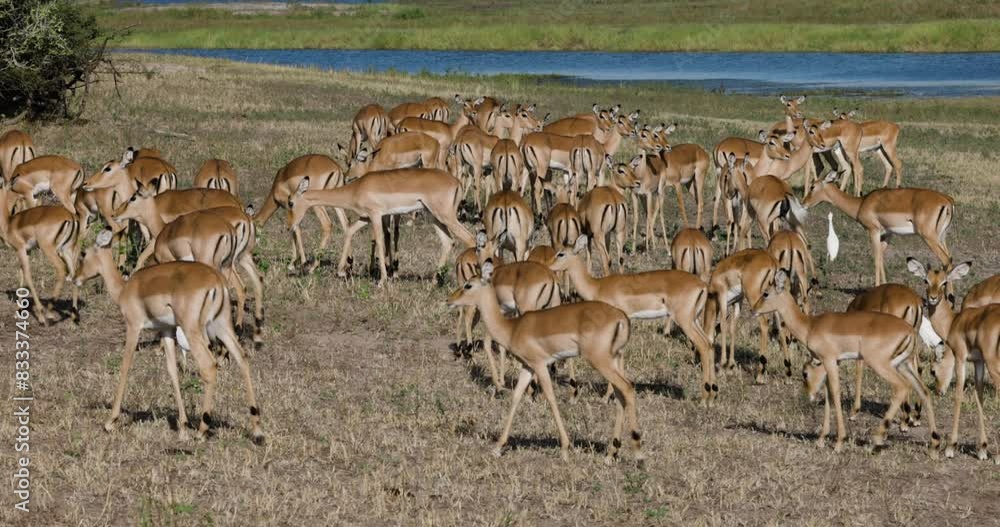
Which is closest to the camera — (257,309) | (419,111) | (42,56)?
(257,309)

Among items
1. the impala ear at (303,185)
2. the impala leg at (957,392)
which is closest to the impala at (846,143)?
the impala ear at (303,185)

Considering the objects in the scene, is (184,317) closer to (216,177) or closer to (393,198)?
(393,198)

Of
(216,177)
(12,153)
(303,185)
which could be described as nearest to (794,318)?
(303,185)

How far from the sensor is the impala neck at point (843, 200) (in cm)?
1556

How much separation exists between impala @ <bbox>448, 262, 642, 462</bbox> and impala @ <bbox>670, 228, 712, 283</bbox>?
3.97 meters

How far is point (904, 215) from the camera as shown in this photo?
48.8 ft

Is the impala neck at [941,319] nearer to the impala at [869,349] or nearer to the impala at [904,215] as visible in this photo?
the impala at [869,349]

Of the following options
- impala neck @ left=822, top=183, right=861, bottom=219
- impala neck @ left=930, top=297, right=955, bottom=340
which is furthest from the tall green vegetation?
impala neck @ left=930, top=297, right=955, bottom=340

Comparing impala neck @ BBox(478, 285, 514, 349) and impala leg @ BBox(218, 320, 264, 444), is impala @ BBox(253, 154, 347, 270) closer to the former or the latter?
impala neck @ BBox(478, 285, 514, 349)

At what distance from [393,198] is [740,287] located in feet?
14.3

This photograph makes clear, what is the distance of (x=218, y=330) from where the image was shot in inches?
356

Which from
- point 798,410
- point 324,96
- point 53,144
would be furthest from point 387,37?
point 798,410

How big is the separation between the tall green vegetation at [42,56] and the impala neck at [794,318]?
1694 cm

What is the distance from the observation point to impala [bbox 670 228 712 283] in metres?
12.9
